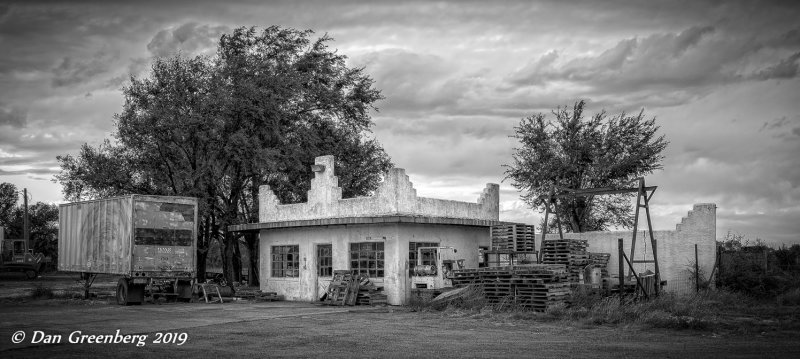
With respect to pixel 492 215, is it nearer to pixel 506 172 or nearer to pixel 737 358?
pixel 506 172

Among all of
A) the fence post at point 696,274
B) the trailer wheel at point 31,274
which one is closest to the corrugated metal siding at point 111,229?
the fence post at point 696,274

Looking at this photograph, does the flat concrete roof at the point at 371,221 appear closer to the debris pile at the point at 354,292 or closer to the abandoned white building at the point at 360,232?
the abandoned white building at the point at 360,232

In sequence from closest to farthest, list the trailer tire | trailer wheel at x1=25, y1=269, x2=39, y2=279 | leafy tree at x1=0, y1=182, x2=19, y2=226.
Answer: the trailer tire
trailer wheel at x1=25, y1=269, x2=39, y2=279
leafy tree at x1=0, y1=182, x2=19, y2=226

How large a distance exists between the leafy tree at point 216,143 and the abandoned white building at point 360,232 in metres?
4.17

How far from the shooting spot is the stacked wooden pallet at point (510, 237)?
2812cm

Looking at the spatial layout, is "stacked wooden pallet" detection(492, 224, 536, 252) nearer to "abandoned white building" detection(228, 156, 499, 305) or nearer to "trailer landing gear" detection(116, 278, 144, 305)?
"abandoned white building" detection(228, 156, 499, 305)

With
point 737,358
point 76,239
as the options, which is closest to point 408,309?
point 737,358

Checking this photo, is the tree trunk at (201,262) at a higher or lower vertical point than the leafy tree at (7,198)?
lower

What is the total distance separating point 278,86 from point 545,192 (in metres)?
16.2

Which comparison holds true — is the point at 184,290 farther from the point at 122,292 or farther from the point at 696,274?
the point at 696,274

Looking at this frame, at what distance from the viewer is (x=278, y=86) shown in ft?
115

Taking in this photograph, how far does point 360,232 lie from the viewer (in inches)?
1066

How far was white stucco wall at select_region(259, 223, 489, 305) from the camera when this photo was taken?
26.0 m

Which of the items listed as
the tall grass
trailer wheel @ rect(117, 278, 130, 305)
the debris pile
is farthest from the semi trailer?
the tall grass
